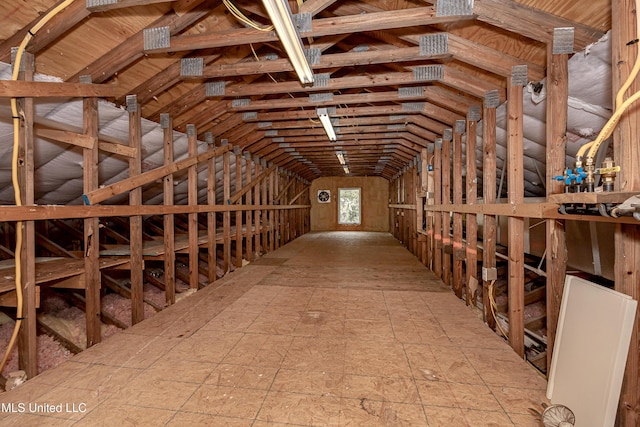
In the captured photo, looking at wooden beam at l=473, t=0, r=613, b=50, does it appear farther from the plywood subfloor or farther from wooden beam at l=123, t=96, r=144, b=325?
wooden beam at l=123, t=96, r=144, b=325

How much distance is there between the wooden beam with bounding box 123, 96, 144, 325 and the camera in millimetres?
3209

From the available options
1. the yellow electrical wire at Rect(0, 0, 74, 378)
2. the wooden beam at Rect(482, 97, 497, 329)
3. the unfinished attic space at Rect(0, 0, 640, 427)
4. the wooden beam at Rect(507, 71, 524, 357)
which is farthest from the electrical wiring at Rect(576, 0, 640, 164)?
the yellow electrical wire at Rect(0, 0, 74, 378)

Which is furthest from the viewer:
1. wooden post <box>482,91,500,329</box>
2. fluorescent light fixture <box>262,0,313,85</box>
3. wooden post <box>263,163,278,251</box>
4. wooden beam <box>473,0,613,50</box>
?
wooden post <box>263,163,278,251</box>

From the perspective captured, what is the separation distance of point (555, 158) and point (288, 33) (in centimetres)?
196

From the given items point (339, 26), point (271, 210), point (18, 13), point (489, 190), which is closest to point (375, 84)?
point (339, 26)

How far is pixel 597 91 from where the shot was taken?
7.65 feet

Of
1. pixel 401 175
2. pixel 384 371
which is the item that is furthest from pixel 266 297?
pixel 401 175

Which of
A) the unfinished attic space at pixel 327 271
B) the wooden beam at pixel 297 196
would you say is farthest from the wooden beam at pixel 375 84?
the wooden beam at pixel 297 196

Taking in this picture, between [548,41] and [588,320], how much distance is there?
1805mm

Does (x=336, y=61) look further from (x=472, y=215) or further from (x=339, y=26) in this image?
(x=472, y=215)

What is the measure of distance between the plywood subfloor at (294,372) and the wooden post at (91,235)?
1.35 feet

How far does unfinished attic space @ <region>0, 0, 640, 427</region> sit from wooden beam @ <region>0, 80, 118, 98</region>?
1 centimetres

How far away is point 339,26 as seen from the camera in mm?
2324

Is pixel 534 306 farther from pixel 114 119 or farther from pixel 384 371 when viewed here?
pixel 114 119
